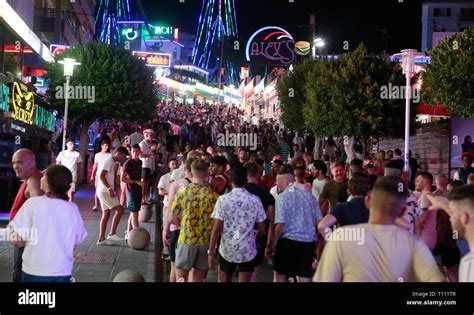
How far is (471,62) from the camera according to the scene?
18469mm

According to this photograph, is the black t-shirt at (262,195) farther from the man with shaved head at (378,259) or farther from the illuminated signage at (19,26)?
the illuminated signage at (19,26)

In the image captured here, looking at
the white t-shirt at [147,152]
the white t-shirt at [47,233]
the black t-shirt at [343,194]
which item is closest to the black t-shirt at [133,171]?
the black t-shirt at [343,194]

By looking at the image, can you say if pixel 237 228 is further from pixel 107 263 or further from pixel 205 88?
pixel 205 88

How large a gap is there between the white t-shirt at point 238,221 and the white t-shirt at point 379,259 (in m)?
3.27

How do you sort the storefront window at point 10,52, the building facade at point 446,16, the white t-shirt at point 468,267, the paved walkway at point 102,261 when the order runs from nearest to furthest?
the white t-shirt at point 468,267 < the paved walkway at point 102,261 < the storefront window at point 10,52 < the building facade at point 446,16

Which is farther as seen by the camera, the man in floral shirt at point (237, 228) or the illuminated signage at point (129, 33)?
the illuminated signage at point (129, 33)

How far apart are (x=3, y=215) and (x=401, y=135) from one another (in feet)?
51.2

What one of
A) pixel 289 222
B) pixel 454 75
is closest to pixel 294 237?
pixel 289 222

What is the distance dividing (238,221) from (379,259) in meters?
3.40

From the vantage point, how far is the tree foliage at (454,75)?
61.0ft

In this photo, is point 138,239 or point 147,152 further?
point 147,152

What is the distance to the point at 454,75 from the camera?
18.6 m
